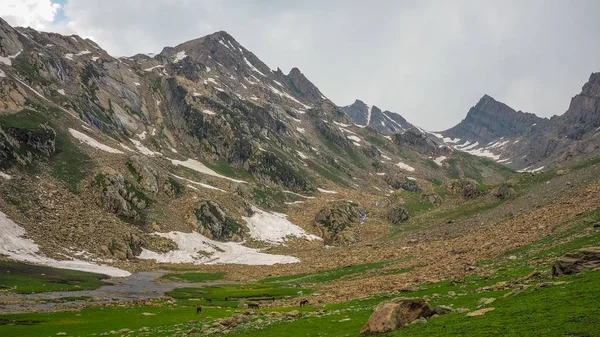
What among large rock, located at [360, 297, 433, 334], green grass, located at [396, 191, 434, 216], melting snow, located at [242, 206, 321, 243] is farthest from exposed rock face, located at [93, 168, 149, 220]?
large rock, located at [360, 297, 433, 334]

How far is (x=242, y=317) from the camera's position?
3572cm

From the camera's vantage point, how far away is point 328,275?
247 ft

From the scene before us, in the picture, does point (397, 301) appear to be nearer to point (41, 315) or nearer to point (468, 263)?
point (468, 263)

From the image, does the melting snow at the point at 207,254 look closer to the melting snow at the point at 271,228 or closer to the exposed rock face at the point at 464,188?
the melting snow at the point at 271,228

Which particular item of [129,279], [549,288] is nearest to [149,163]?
[129,279]

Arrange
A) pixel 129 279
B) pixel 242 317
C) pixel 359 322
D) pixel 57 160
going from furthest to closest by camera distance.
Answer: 1. pixel 57 160
2. pixel 129 279
3. pixel 242 317
4. pixel 359 322

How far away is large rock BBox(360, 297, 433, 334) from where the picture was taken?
2378 cm

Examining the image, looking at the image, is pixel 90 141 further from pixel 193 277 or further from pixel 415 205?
pixel 415 205

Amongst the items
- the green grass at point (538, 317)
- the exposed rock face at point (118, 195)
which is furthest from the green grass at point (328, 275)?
the exposed rock face at point (118, 195)

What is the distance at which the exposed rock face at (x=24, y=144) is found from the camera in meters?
104

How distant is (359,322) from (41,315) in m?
36.3

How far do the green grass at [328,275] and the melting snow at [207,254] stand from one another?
25.4 m

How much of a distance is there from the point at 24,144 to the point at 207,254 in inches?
2426

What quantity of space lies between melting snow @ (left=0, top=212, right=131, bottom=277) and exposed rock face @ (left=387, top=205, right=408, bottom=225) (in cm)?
9580
